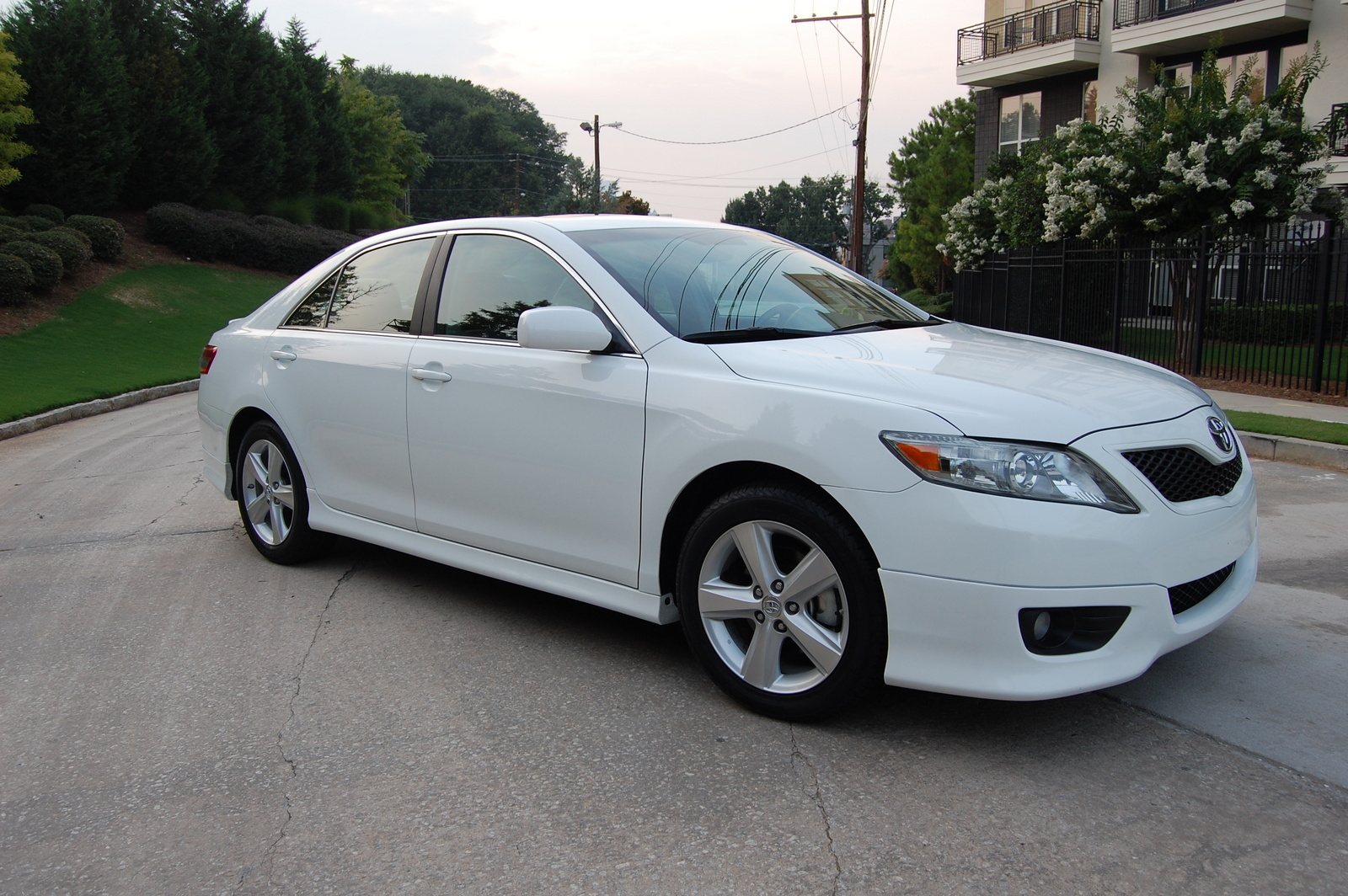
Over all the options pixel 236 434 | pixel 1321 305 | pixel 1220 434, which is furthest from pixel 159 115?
pixel 1220 434

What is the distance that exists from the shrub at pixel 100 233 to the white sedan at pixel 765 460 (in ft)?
80.9

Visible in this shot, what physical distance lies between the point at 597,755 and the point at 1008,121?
98.9ft

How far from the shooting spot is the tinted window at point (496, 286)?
4305 mm

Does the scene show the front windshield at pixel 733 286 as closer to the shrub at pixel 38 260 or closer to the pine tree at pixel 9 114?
the shrub at pixel 38 260

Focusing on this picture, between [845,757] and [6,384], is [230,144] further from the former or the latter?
[845,757]

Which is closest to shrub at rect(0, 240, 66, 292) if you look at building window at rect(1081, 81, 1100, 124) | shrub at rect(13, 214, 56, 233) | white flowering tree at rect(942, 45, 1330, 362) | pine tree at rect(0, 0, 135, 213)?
shrub at rect(13, 214, 56, 233)

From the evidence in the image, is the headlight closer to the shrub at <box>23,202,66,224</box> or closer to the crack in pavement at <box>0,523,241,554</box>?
the crack in pavement at <box>0,523,241,554</box>

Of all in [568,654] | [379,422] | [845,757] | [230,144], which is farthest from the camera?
[230,144]

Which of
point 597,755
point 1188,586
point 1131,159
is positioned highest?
point 1131,159

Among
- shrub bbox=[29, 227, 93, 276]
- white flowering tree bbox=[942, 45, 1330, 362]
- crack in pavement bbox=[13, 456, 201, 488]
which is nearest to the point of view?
crack in pavement bbox=[13, 456, 201, 488]

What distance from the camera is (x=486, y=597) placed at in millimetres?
5043

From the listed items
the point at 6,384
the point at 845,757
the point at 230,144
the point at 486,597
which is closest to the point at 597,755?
the point at 845,757

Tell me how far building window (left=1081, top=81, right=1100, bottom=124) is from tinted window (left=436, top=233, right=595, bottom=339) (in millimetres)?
26504

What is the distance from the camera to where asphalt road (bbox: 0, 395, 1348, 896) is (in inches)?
107
